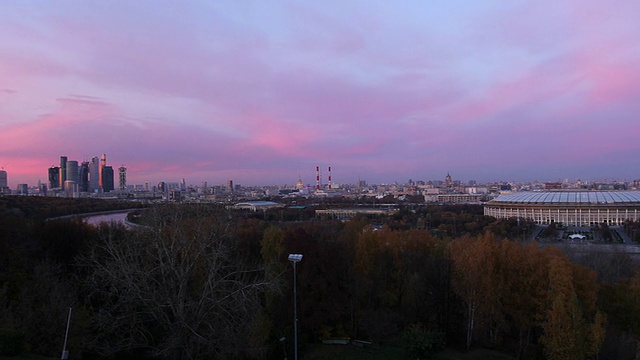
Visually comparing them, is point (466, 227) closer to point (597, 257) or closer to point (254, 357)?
point (597, 257)

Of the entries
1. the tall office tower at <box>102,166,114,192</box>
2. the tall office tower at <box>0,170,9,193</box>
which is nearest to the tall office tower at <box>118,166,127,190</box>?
the tall office tower at <box>102,166,114,192</box>

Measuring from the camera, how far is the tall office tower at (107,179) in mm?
113887

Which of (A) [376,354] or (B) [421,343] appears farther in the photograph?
(A) [376,354]

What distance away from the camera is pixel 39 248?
49.7ft

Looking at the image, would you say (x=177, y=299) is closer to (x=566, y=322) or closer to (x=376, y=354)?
(x=376, y=354)

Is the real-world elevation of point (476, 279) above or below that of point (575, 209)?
above

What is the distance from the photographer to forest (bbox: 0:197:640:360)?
9781 millimetres

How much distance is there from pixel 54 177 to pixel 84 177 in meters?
7.49

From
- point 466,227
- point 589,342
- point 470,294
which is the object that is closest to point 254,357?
point 470,294

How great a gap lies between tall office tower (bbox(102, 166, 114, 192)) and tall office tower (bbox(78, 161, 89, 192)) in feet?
A: 21.4

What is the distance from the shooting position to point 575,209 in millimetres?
51438

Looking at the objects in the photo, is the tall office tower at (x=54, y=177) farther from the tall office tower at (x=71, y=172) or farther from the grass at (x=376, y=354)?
the grass at (x=376, y=354)

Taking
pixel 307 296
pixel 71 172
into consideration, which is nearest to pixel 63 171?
pixel 71 172

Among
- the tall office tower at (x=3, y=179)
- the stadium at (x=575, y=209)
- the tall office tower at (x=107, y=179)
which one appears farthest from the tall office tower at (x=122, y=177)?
the stadium at (x=575, y=209)
